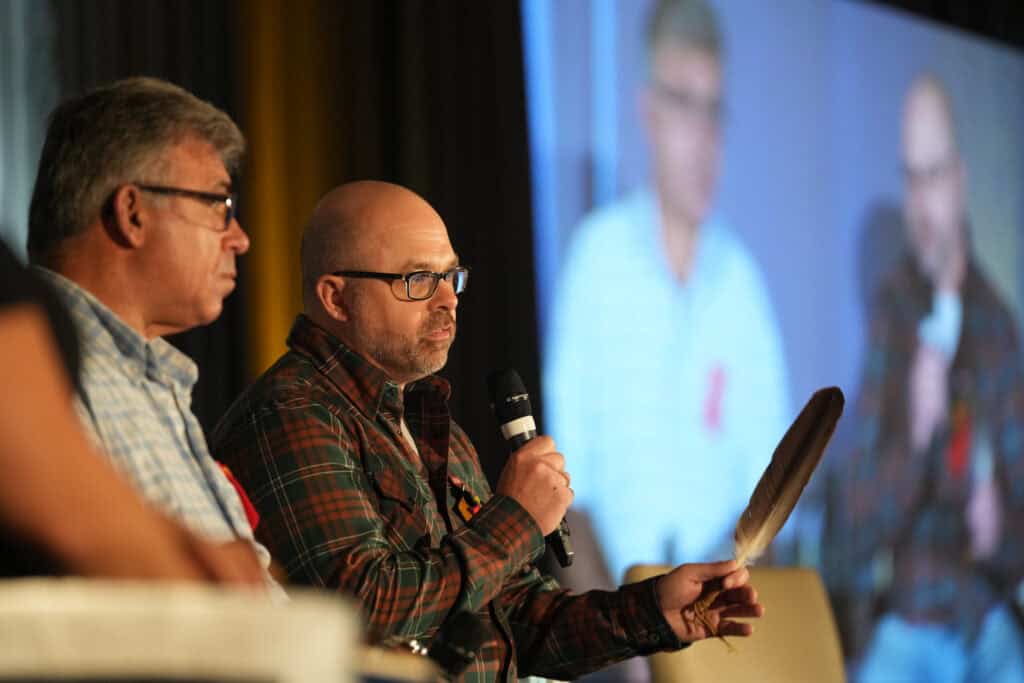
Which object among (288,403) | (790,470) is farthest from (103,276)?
(790,470)

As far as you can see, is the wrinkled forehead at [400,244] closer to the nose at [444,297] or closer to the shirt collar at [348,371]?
the nose at [444,297]

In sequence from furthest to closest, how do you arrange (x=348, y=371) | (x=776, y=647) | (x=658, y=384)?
(x=658, y=384) → (x=776, y=647) → (x=348, y=371)

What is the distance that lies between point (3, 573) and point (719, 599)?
156cm

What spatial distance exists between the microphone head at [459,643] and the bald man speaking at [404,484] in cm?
35

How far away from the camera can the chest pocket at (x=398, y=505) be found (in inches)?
80.4

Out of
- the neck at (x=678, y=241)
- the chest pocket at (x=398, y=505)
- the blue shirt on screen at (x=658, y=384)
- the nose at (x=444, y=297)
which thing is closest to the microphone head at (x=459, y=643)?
the chest pocket at (x=398, y=505)

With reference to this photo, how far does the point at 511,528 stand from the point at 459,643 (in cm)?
56

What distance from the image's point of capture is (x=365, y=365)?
2.15m

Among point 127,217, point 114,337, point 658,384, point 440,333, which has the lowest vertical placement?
point 658,384

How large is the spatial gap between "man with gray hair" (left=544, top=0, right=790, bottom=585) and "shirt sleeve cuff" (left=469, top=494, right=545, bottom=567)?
6.75ft

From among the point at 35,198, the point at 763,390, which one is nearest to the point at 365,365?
the point at 35,198

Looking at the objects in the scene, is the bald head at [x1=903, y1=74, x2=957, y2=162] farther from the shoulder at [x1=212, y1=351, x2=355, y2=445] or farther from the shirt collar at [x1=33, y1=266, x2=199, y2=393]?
the shirt collar at [x1=33, y1=266, x2=199, y2=393]

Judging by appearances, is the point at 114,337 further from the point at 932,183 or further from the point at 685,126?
the point at 932,183

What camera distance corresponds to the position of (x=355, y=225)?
2322mm
